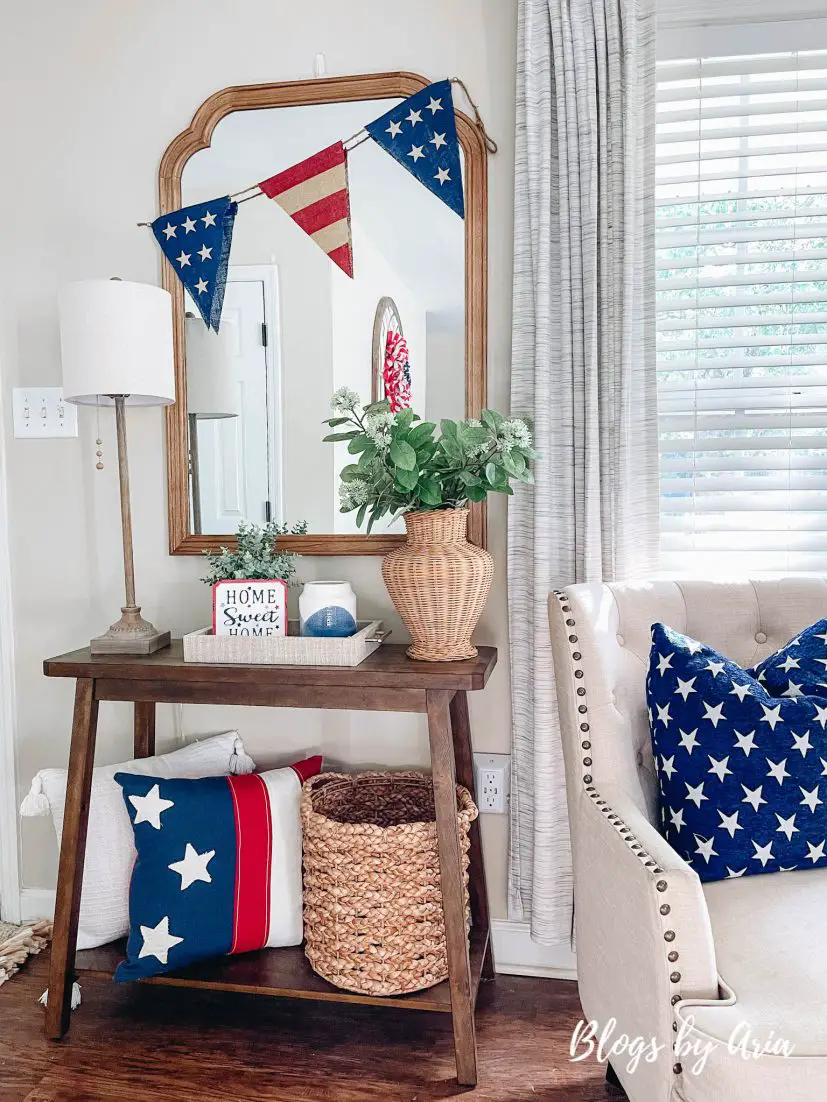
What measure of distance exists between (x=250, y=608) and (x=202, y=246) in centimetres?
87

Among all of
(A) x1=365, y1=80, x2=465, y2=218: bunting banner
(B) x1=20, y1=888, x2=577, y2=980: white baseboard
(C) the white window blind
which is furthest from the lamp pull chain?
(B) x1=20, y1=888, x2=577, y2=980: white baseboard

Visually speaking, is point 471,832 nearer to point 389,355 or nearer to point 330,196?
point 389,355

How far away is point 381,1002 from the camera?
5.22ft

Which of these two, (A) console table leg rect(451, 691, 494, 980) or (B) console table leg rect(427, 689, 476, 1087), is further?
(A) console table leg rect(451, 691, 494, 980)

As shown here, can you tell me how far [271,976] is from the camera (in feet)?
5.48

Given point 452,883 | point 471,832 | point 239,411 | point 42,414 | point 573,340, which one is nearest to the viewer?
point 452,883

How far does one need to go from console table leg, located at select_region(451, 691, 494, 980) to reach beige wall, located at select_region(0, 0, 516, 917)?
0.09m

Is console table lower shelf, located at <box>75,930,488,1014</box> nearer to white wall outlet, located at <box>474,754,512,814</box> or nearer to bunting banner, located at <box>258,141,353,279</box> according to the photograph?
white wall outlet, located at <box>474,754,512,814</box>

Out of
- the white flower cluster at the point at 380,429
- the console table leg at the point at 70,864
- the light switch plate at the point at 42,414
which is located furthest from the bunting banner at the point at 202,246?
the console table leg at the point at 70,864

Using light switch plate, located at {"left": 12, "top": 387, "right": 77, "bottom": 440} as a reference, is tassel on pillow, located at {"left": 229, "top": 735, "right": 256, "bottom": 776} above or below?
below

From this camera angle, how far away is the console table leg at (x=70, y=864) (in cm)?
169

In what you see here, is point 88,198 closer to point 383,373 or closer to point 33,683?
point 383,373

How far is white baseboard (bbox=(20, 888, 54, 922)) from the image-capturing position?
2.16 m

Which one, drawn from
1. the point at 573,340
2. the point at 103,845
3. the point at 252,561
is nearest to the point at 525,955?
the point at 103,845
